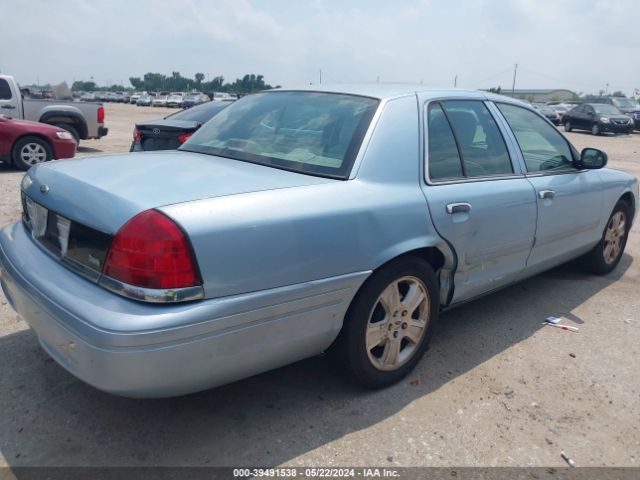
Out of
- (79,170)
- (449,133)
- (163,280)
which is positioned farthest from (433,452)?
(79,170)

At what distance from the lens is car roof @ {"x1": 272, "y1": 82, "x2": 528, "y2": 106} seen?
3335mm

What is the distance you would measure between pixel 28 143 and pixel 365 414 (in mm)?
8940

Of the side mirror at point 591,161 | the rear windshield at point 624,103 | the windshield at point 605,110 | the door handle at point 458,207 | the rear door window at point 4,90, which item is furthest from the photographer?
the rear windshield at point 624,103

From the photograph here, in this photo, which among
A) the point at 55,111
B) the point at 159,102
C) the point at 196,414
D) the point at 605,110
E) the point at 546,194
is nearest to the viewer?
the point at 196,414

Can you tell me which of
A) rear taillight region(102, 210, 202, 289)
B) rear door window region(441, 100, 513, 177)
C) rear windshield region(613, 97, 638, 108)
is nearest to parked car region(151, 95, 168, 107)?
rear windshield region(613, 97, 638, 108)

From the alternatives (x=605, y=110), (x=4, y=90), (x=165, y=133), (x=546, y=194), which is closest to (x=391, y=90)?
(x=546, y=194)

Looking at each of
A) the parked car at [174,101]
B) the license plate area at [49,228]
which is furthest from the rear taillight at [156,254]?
the parked car at [174,101]

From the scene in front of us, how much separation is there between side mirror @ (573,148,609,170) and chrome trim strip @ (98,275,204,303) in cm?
334

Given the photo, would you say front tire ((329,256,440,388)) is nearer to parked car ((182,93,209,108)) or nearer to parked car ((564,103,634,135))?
parked car ((564,103,634,135))

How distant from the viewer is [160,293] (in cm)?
221

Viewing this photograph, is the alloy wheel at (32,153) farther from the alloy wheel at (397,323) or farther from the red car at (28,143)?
the alloy wheel at (397,323)

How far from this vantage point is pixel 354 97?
10.9 ft

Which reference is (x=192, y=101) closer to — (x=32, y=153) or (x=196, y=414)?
(x=32, y=153)

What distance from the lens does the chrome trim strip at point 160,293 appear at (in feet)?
7.26
